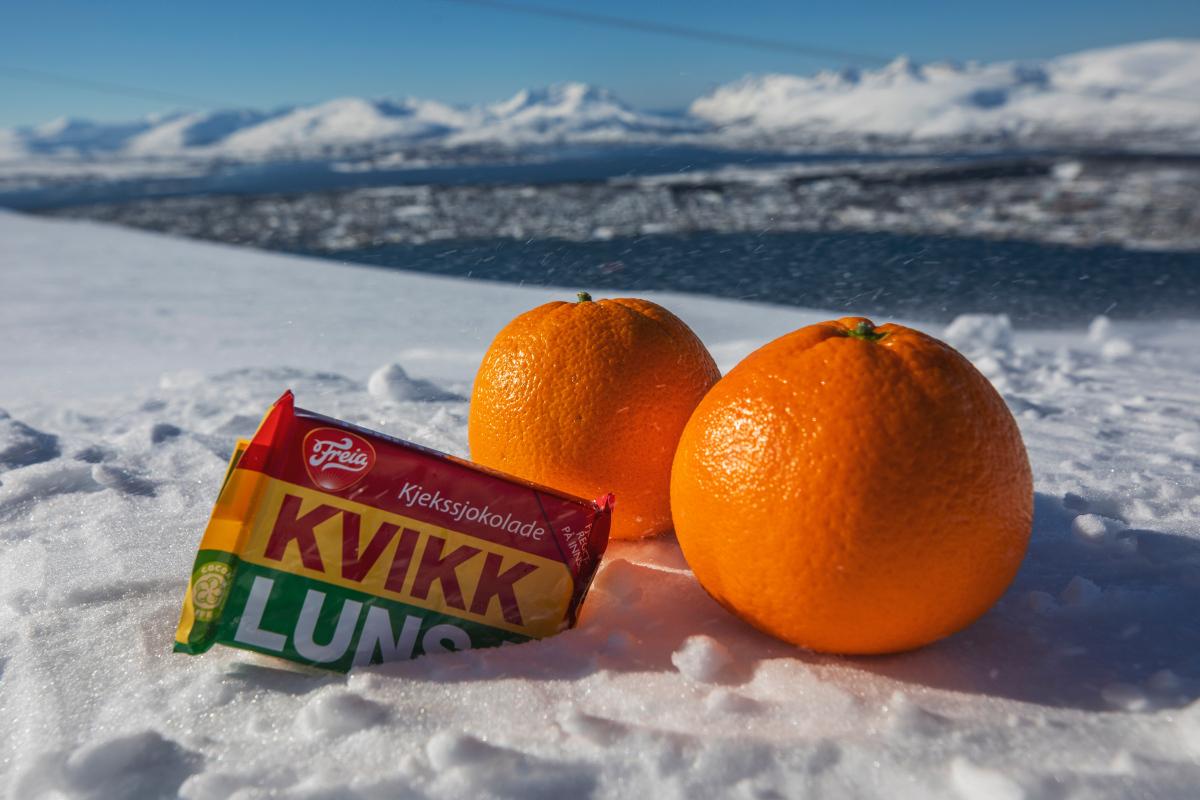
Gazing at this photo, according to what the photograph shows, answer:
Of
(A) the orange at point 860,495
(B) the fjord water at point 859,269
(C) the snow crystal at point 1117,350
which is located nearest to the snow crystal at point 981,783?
(A) the orange at point 860,495

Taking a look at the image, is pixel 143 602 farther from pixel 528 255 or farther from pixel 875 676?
pixel 528 255

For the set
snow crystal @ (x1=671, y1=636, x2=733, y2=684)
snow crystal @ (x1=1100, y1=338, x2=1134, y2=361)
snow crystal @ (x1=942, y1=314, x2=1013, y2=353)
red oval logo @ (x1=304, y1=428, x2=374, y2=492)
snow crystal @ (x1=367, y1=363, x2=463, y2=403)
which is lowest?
snow crystal @ (x1=671, y1=636, x2=733, y2=684)

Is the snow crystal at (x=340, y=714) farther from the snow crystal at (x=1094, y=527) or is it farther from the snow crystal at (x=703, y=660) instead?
the snow crystal at (x=1094, y=527)

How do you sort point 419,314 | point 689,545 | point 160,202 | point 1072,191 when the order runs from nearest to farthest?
point 689,545
point 419,314
point 1072,191
point 160,202

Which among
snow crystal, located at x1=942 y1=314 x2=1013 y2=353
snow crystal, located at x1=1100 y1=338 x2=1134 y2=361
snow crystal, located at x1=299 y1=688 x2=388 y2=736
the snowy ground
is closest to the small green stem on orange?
the snowy ground

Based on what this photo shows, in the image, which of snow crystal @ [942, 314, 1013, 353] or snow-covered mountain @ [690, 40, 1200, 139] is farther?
snow-covered mountain @ [690, 40, 1200, 139]

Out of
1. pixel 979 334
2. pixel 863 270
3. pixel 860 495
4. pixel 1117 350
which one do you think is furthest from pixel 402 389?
pixel 863 270

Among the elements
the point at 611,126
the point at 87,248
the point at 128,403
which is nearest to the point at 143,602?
the point at 128,403

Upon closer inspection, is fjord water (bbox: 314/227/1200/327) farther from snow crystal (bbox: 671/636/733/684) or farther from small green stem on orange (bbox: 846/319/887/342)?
snow crystal (bbox: 671/636/733/684)

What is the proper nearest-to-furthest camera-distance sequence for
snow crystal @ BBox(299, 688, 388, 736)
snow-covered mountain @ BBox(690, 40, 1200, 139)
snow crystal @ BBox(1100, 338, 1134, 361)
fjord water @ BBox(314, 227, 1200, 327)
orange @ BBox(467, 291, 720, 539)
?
1. snow crystal @ BBox(299, 688, 388, 736)
2. orange @ BBox(467, 291, 720, 539)
3. snow crystal @ BBox(1100, 338, 1134, 361)
4. fjord water @ BBox(314, 227, 1200, 327)
5. snow-covered mountain @ BBox(690, 40, 1200, 139)
